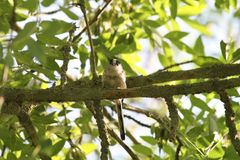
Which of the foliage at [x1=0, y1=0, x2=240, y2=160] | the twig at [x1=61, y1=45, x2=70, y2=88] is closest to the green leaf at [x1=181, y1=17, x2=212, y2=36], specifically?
the foliage at [x1=0, y1=0, x2=240, y2=160]

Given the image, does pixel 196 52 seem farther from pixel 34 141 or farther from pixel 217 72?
pixel 34 141

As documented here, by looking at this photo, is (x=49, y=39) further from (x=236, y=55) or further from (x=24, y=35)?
(x=236, y=55)

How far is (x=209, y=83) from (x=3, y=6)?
3.90 ft

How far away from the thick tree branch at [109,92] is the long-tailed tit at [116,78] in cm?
91

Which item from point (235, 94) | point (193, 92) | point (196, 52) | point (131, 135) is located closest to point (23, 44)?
point (193, 92)

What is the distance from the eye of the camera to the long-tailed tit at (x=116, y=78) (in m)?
3.79

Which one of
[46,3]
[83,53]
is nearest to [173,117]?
[46,3]

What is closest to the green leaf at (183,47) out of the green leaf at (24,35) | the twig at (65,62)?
the twig at (65,62)

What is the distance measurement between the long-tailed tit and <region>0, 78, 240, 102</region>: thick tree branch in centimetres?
91

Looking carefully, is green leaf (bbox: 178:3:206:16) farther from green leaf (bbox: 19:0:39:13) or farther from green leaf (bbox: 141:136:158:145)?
green leaf (bbox: 19:0:39:13)

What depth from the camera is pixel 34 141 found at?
3088mm

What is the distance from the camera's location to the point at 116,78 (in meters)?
4.05

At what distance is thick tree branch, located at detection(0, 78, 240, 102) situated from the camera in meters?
2.49

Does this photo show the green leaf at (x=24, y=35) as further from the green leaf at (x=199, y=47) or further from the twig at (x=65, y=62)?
the green leaf at (x=199, y=47)
